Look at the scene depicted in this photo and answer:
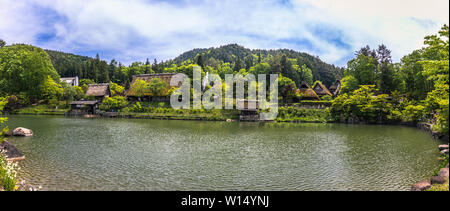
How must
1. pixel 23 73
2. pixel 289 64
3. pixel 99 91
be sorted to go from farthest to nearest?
pixel 289 64, pixel 99 91, pixel 23 73

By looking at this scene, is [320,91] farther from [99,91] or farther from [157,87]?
[99,91]

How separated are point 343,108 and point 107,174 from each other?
31.5 m

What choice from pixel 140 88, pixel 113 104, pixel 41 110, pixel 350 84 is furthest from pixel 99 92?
pixel 350 84

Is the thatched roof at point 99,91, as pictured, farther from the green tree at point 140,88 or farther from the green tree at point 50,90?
the green tree at point 140,88

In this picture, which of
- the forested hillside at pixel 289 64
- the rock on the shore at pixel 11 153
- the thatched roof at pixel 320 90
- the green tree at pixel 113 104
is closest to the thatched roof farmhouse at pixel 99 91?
the green tree at pixel 113 104

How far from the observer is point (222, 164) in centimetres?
1188

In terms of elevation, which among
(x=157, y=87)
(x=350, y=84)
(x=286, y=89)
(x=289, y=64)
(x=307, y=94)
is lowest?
(x=307, y=94)

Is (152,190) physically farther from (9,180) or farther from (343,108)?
(343,108)

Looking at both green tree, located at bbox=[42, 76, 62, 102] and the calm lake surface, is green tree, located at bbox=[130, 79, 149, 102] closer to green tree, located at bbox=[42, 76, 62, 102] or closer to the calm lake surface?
green tree, located at bbox=[42, 76, 62, 102]

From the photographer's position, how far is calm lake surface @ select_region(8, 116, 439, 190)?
934cm

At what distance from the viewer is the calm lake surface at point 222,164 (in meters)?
9.34

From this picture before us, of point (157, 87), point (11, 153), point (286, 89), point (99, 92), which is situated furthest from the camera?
point (99, 92)

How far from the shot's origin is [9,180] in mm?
8039

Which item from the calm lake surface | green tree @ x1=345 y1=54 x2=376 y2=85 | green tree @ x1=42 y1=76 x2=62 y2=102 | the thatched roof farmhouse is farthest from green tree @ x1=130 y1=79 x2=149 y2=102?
green tree @ x1=345 y1=54 x2=376 y2=85
